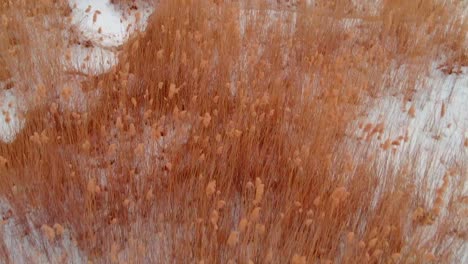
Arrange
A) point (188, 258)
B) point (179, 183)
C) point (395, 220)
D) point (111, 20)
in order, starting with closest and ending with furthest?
point (188, 258) → point (395, 220) → point (179, 183) → point (111, 20)

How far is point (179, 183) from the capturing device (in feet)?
5.58

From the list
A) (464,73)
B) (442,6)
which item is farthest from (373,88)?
(442,6)

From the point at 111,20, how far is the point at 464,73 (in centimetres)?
273

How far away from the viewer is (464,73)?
3111 millimetres

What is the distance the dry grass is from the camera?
4.85 ft

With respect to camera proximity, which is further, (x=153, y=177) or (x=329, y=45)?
(x=329, y=45)

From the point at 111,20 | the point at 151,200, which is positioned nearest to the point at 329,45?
the point at 111,20

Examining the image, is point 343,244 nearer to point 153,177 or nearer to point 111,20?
point 153,177

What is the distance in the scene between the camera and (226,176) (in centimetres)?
176

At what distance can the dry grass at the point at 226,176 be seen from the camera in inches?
58.2

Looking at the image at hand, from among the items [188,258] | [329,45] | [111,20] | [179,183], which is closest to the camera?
[188,258]

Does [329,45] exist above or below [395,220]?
above

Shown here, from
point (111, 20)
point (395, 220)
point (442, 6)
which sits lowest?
point (395, 220)

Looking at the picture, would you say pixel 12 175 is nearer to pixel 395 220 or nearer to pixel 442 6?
pixel 395 220
